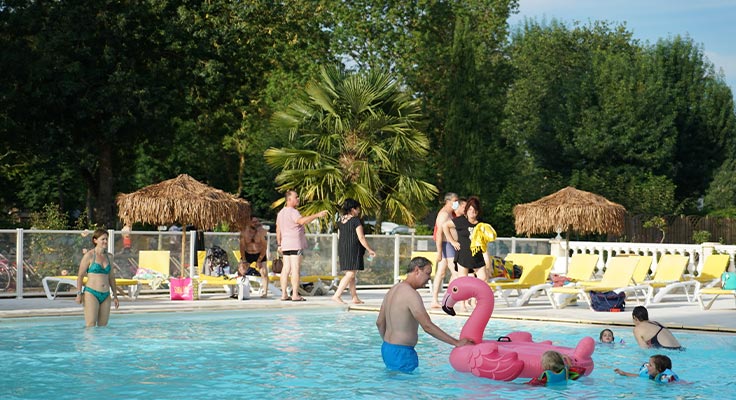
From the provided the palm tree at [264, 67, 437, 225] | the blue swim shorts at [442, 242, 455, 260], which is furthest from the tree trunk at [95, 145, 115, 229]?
the blue swim shorts at [442, 242, 455, 260]

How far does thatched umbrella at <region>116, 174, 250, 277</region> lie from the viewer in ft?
60.5

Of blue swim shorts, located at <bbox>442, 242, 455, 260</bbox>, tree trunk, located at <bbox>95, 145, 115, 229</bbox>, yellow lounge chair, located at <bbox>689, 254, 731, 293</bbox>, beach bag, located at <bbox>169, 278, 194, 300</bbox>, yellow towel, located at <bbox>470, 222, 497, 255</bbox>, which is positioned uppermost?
tree trunk, located at <bbox>95, 145, 115, 229</bbox>

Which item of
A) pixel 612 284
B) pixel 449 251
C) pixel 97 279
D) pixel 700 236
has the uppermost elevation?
pixel 700 236

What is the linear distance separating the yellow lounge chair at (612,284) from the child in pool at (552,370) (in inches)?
303

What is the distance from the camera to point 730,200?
4419 cm

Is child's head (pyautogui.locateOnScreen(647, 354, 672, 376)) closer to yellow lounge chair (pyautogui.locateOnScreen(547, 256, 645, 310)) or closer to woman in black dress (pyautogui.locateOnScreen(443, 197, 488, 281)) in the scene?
woman in black dress (pyautogui.locateOnScreen(443, 197, 488, 281))

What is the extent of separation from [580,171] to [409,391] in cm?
3481

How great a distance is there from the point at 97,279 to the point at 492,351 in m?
5.98

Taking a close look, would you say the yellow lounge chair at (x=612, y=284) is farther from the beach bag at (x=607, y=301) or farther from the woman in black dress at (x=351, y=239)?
the woman in black dress at (x=351, y=239)

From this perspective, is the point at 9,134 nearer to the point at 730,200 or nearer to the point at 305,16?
the point at 305,16

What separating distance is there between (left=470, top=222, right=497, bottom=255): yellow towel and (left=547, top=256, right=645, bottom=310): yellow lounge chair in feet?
6.97

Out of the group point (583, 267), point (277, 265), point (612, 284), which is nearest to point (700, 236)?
point (583, 267)

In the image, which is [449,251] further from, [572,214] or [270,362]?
[572,214]

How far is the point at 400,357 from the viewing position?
10039 millimetres
